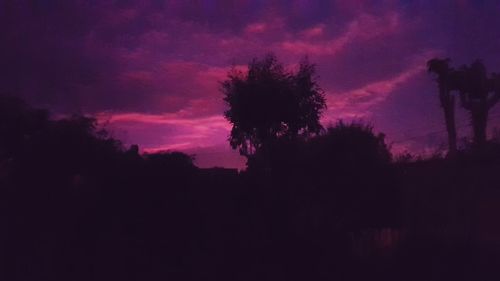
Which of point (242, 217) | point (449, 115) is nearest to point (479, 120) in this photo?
point (449, 115)

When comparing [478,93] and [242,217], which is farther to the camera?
[478,93]

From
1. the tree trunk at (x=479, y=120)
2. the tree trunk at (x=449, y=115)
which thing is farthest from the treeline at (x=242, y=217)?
the tree trunk at (x=449, y=115)

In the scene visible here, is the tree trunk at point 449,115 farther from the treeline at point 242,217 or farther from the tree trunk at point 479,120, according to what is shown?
the treeline at point 242,217

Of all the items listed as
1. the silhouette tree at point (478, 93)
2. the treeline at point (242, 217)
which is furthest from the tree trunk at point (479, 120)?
the treeline at point (242, 217)

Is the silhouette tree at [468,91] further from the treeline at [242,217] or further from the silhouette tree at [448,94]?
the treeline at [242,217]

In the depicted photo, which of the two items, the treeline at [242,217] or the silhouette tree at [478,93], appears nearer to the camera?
the treeline at [242,217]

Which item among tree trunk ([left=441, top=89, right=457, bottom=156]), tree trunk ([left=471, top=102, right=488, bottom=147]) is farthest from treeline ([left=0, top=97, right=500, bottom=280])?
tree trunk ([left=441, top=89, right=457, bottom=156])

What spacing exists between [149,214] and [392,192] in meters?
10.1

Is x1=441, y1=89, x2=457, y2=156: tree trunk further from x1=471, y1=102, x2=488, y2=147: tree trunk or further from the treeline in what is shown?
the treeline

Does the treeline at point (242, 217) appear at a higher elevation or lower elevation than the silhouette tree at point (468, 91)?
lower

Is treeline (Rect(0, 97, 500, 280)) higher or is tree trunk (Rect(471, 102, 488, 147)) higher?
tree trunk (Rect(471, 102, 488, 147))

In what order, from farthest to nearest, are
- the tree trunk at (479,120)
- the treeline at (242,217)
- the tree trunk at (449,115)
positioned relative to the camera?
the tree trunk at (449,115)
the tree trunk at (479,120)
the treeline at (242,217)

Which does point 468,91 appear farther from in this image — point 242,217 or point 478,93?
point 242,217

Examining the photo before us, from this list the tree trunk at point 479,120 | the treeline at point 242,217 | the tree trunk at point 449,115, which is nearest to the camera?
the treeline at point 242,217
